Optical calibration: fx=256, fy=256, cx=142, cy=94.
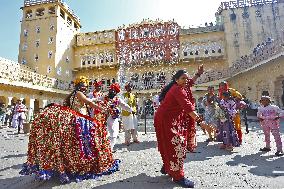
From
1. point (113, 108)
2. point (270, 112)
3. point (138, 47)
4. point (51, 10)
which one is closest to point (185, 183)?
point (113, 108)

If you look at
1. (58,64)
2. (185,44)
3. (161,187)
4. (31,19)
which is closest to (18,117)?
(161,187)

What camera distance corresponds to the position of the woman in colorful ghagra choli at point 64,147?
11.5ft

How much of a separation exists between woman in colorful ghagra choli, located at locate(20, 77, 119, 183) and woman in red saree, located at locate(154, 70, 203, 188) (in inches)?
38.7

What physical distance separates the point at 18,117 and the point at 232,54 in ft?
87.4

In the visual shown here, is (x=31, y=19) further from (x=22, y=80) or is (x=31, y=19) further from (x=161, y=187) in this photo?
(x=161, y=187)

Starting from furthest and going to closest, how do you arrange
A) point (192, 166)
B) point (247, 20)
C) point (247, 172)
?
1. point (247, 20)
2. point (192, 166)
3. point (247, 172)

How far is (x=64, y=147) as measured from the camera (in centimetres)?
355

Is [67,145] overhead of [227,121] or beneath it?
beneath

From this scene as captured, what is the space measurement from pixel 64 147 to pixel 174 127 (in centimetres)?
155

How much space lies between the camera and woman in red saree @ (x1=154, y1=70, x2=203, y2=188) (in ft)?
11.0

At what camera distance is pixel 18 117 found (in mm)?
12953

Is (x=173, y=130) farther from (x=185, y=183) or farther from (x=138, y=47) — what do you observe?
(x=138, y=47)

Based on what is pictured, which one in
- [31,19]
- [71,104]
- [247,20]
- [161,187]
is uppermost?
[31,19]

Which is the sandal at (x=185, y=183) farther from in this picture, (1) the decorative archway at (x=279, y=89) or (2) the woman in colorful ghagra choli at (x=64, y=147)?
(1) the decorative archway at (x=279, y=89)
